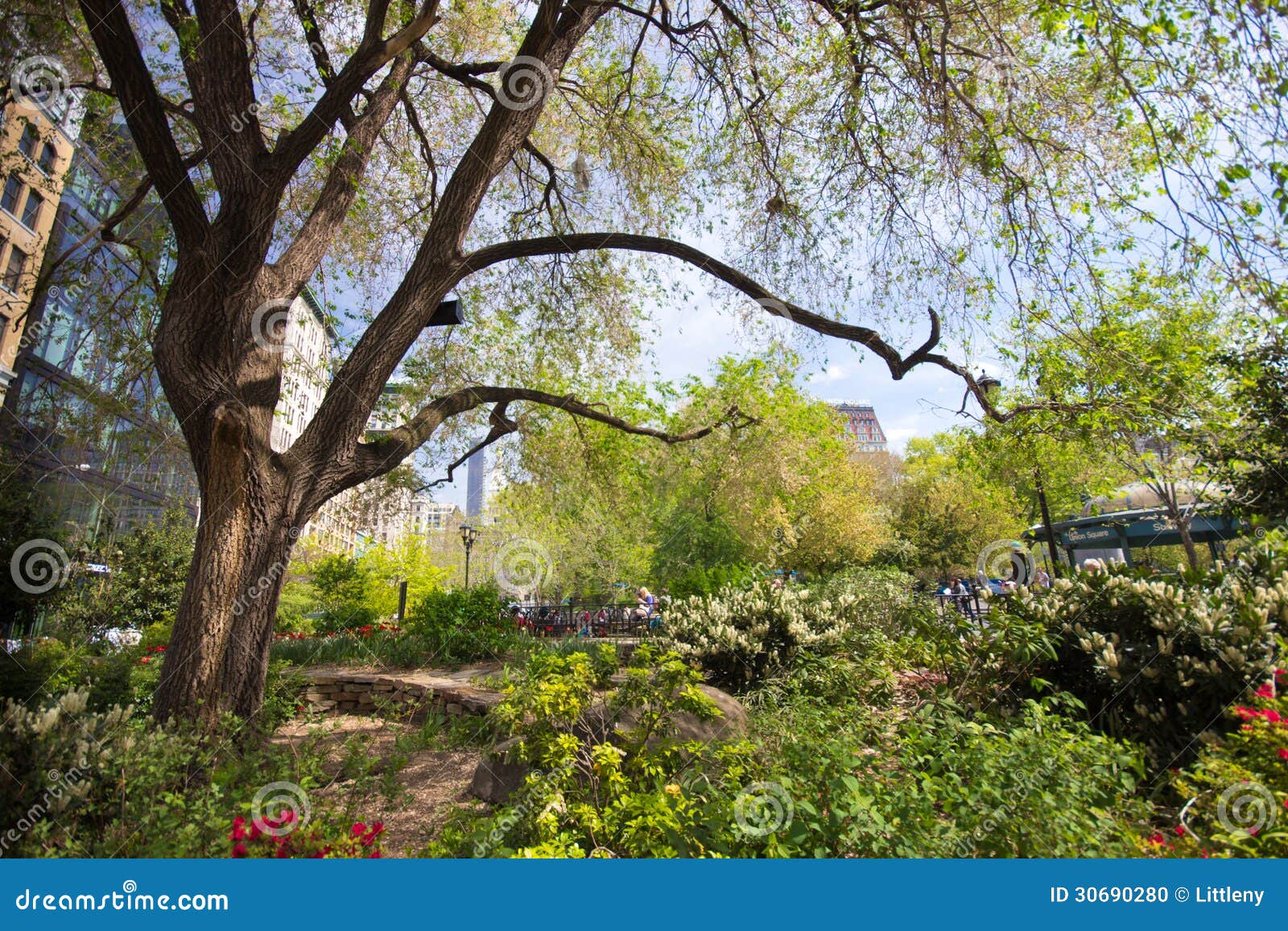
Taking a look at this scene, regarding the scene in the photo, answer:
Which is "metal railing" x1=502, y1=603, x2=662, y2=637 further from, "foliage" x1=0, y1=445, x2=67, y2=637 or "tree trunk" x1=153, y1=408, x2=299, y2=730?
"tree trunk" x1=153, y1=408, x2=299, y2=730

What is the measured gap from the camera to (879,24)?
595 centimetres

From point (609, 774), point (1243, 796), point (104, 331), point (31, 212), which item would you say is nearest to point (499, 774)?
point (609, 774)

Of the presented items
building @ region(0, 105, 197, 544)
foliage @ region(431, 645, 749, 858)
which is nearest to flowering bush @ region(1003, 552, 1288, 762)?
foliage @ region(431, 645, 749, 858)

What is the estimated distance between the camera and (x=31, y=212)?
18172 millimetres

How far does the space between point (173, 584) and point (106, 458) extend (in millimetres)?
9229

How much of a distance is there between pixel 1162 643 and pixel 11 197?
1011 inches

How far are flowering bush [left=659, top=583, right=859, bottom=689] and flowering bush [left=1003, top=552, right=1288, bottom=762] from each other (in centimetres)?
220

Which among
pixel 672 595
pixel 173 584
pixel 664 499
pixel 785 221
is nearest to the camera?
pixel 785 221

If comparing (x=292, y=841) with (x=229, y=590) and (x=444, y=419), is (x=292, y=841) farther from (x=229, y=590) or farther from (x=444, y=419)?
(x=444, y=419)

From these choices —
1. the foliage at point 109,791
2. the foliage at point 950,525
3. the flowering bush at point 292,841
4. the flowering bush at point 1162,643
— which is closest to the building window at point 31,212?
the foliage at point 109,791

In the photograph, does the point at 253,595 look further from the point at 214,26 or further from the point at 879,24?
the point at 879,24

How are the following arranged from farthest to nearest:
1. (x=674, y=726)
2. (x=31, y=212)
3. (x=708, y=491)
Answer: (x=708, y=491) → (x=31, y=212) → (x=674, y=726)

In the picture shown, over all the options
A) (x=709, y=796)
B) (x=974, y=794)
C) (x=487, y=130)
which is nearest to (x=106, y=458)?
(x=487, y=130)

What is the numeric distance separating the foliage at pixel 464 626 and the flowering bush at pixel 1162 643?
7.78 meters
